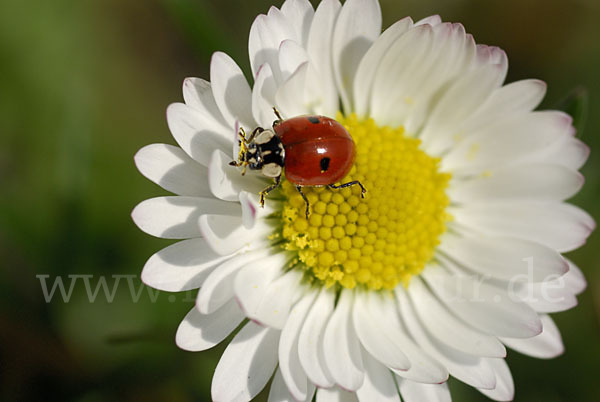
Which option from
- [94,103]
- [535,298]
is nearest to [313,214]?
[535,298]

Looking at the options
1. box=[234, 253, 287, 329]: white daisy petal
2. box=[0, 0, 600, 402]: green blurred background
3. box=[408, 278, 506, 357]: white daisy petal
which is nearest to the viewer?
box=[234, 253, 287, 329]: white daisy petal

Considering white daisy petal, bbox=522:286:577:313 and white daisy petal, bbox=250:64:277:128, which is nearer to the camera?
white daisy petal, bbox=250:64:277:128

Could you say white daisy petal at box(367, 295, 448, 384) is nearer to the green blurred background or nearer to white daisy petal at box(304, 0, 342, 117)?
white daisy petal at box(304, 0, 342, 117)

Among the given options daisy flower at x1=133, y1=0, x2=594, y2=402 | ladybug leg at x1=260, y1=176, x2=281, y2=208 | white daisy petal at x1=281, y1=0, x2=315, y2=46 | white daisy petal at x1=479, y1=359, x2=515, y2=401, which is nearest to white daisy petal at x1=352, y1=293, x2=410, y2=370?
daisy flower at x1=133, y1=0, x2=594, y2=402

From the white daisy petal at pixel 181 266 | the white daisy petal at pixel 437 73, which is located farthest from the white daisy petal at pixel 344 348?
the white daisy petal at pixel 437 73

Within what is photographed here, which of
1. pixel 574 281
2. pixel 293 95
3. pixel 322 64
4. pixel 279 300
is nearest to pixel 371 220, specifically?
pixel 279 300

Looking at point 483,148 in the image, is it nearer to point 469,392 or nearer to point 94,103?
point 469,392

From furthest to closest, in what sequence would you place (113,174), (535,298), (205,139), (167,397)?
(113,174) → (167,397) → (535,298) → (205,139)
